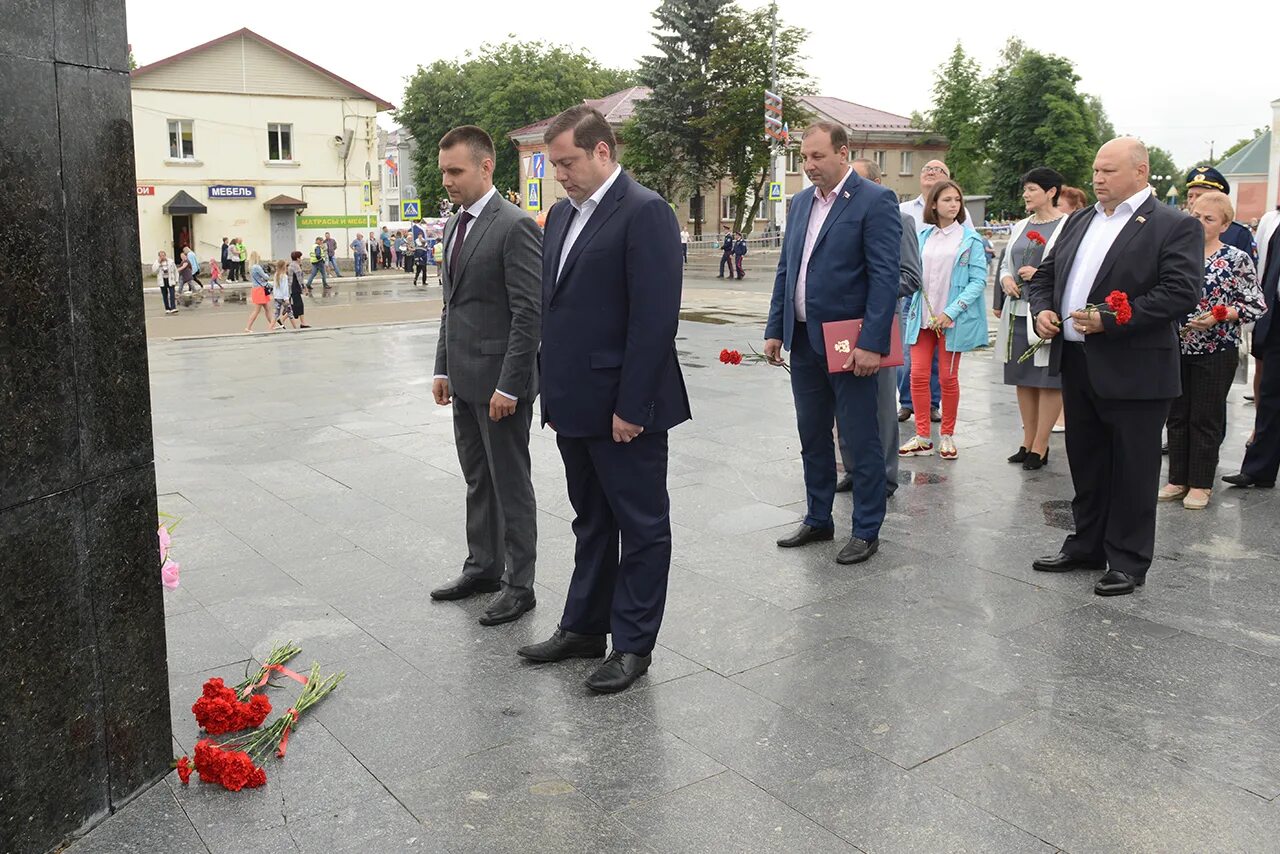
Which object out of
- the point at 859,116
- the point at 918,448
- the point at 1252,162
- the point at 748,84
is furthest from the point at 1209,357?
the point at 859,116

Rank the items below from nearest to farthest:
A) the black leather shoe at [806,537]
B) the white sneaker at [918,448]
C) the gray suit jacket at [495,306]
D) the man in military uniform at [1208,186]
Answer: the gray suit jacket at [495,306] → the black leather shoe at [806,537] → the man in military uniform at [1208,186] → the white sneaker at [918,448]

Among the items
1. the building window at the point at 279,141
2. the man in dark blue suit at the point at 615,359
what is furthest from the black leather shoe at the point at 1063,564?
the building window at the point at 279,141

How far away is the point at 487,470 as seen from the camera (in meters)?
5.35

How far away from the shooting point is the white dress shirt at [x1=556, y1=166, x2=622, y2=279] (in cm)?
428

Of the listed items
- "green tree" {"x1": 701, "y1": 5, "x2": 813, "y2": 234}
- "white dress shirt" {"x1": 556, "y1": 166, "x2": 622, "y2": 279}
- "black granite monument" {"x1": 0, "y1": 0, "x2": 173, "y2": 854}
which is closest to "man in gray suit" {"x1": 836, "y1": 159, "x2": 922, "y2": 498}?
"white dress shirt" {"x1": 556, "y1": 166, "x2": 622, "y2": 279}

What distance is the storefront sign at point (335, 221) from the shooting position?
1982 inches

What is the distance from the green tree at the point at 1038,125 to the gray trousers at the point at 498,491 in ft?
228

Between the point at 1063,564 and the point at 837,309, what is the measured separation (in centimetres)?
166

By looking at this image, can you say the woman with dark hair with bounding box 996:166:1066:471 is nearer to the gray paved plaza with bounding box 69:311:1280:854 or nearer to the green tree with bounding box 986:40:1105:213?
the gray paved plaza with bounding box 69:311:1280:854

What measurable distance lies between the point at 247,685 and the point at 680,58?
58.5 metres

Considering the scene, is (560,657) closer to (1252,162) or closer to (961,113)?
(1252,162)

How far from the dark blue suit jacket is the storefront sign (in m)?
47.4

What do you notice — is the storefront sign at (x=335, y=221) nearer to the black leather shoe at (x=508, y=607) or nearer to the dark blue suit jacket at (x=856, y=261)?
the dark blue suit jacket at (x=856, y=261)

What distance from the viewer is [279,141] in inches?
1973
